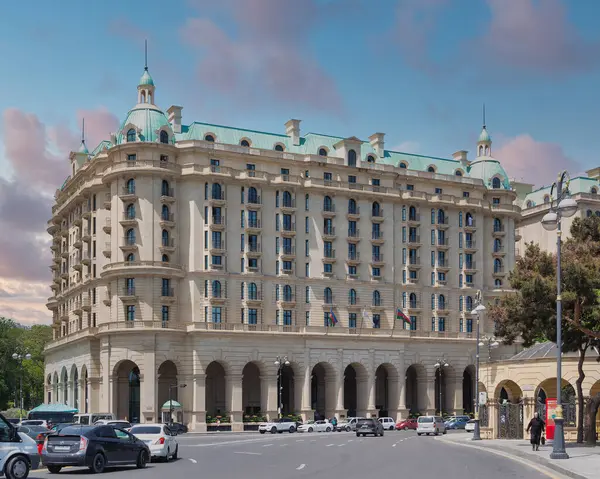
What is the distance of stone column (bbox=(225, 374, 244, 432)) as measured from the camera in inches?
3736

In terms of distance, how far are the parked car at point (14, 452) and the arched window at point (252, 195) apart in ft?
245

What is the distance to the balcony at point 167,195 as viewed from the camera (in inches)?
3792

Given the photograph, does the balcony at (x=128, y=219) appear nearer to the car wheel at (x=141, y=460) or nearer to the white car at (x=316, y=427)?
the white car at (x=316, y=427)

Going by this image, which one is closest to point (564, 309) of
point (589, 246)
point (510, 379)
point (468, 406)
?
point (589, 246)

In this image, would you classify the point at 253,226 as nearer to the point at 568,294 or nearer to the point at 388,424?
the point at 388,424

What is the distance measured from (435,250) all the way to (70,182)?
44.8 metres

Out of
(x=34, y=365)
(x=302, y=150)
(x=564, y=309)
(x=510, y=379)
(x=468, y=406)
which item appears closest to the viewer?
(x=564, y=309)

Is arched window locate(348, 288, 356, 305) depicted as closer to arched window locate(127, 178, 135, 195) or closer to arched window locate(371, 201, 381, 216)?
arched window locate(371, 201, 381, 216)

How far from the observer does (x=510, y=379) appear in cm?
6531

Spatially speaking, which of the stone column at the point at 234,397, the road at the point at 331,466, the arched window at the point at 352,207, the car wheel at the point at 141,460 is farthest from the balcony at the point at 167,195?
the car wheel at the point at 141,460

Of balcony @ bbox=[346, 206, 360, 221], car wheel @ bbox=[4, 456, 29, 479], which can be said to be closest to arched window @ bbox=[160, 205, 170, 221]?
balcony @ bbox=[346, 206, 360, 221]

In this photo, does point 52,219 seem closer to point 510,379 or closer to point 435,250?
point 435,250

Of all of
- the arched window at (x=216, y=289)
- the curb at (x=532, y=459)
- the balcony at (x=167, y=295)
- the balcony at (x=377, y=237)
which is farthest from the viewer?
the balcony at (x=377, y=237)

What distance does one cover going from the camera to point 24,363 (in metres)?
152
